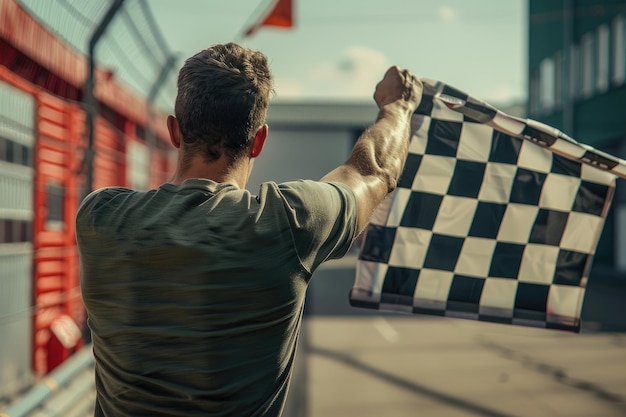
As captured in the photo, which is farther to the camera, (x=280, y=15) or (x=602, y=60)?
(x=602, y=60)

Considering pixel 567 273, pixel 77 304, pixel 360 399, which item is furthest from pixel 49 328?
pixel 567 273

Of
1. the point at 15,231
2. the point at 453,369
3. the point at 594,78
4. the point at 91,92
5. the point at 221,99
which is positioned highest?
the point at 594,78

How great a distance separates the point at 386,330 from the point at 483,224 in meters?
8.15

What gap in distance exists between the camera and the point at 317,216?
1.52 meters

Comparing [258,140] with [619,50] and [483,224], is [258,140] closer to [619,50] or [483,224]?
[483,224]

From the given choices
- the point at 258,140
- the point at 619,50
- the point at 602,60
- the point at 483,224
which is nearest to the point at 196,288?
the point at 258,140

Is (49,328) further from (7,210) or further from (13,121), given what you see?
(13,121)

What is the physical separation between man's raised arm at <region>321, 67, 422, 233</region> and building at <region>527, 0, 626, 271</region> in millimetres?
19321

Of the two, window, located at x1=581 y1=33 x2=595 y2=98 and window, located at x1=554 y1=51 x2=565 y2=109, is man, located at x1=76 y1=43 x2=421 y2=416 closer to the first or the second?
window, located at x1=581 y1=33 x2=595 y2=98

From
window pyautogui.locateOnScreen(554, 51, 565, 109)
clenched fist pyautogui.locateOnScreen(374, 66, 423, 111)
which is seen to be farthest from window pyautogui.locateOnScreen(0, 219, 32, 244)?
window pyautogui.locateOnScreen(554, 51, 565, 109)

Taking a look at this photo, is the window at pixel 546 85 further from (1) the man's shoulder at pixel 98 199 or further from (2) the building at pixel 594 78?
(1) the man's shoulder at pixel 98 199

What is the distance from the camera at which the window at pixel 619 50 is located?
65.5 feet

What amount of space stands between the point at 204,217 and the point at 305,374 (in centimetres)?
608

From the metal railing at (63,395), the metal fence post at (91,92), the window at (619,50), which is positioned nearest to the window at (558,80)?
the window at (619,50)
